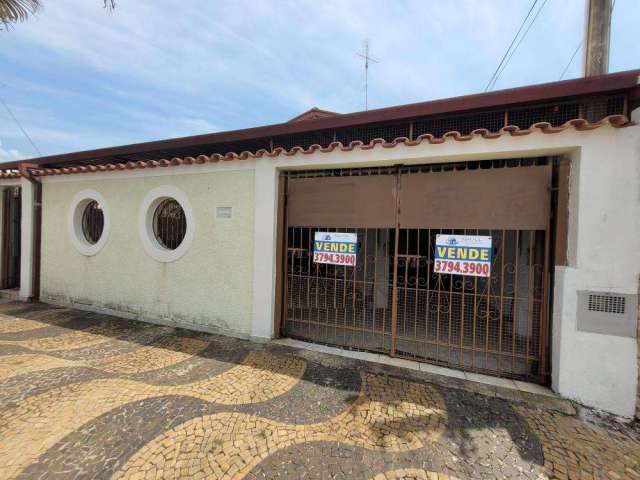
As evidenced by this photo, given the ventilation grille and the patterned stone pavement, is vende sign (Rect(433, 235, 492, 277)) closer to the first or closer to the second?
the ventilation grille

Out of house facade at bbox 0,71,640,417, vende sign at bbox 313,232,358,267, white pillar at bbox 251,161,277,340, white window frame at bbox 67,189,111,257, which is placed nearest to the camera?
house facade at bbox 0,71,640,417

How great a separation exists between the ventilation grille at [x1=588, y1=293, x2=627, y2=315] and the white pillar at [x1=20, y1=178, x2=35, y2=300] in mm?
11085

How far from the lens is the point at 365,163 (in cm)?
410

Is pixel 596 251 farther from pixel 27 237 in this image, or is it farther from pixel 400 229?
pixel 27 237

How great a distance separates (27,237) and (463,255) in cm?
997

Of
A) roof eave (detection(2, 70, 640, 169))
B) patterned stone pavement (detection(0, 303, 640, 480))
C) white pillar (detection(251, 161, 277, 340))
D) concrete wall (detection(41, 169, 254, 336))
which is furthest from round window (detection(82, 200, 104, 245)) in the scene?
white pillar (detection(251, 161, 277, 340))

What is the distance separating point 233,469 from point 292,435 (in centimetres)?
58

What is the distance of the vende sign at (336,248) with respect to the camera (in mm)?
4371

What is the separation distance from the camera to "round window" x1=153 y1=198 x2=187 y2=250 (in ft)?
18.6

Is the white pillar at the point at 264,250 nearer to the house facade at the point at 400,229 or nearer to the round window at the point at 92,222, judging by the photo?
the house facade at the point at 400,229

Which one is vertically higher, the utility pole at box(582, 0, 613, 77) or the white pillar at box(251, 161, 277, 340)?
the utility pole at box(582, 0, 613, 77)

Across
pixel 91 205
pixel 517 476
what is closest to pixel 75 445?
pixel 517 476

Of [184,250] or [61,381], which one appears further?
[184,250]

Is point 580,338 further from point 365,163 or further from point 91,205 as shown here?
point 91,205
